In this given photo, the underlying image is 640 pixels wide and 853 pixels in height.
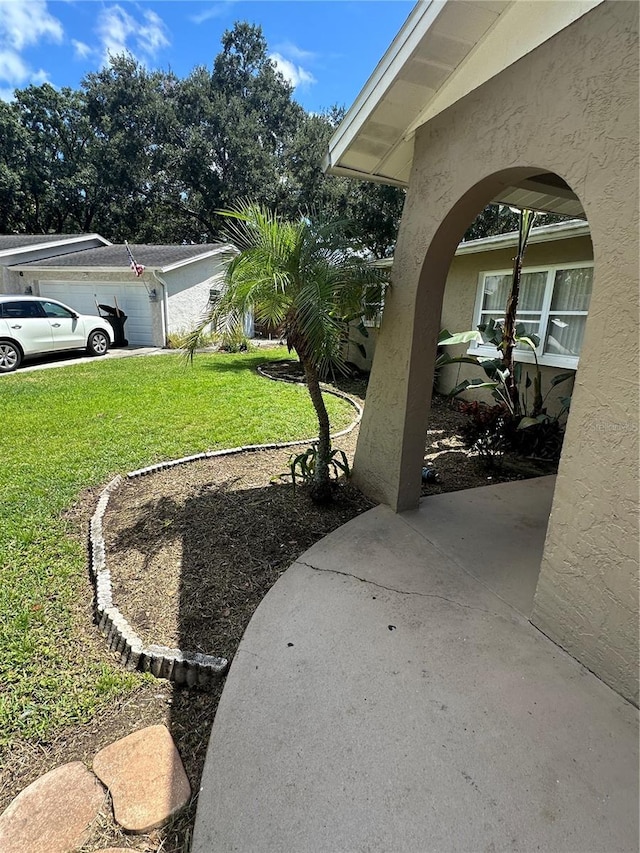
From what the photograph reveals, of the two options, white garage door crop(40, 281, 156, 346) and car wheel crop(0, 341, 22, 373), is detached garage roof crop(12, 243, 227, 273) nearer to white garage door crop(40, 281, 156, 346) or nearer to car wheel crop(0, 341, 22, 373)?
white garage door crop(40, 281, 156, 346)

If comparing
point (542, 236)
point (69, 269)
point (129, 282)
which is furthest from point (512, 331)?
point (69, 269)

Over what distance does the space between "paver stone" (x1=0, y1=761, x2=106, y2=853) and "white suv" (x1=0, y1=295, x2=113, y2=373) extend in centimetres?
1145

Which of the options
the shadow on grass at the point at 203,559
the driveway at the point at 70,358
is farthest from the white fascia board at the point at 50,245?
the shadow on grass at the point at 203,559

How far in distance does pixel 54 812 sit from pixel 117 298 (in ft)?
54.5

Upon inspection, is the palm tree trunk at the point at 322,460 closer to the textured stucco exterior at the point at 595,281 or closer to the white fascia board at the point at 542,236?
the textured stucco exterior at the point at 595,281

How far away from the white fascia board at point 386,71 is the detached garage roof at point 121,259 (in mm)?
11760


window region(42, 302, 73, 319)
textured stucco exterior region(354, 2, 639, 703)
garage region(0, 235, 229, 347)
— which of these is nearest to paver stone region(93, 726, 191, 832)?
textured stucco exterior region(354, 2, 639, 703)

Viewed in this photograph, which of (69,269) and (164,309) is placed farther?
(69,269)

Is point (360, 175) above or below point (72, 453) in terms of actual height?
above

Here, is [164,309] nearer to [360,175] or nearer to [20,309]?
[20,309]

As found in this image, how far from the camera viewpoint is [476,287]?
27.9ft

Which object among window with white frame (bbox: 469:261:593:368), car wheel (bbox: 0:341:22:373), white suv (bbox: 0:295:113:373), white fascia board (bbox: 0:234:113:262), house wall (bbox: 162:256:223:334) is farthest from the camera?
white fascia board (bbox: 0:234:113:262)

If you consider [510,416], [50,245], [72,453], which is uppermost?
[50,245]

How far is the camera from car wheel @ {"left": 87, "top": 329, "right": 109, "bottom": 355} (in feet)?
42.5
